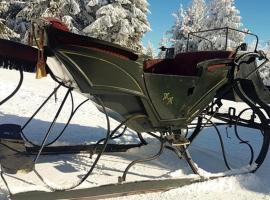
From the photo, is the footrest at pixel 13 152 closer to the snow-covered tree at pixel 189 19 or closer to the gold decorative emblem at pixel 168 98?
the gold decorative emblem at pixel 168 98

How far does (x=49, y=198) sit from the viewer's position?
3.64m

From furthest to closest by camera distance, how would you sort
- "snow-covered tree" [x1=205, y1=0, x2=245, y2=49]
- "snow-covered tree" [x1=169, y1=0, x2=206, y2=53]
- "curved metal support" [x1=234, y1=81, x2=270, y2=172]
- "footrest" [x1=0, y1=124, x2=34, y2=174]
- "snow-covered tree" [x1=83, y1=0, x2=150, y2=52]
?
"snow-covered tree" [x1=169, y1=0, x2=206, y2=53] < "snow-covered tree" [x1=205, y1=0, x2=245, y2=49] < "snow-covered tree" [x1=83, y1=0, x2=150, y2=52] < "curved metal support" [x1=234, y1=81, x2=270, y2=172] < "footrest" [x1=0, y1=124, x2=34, y2=174]

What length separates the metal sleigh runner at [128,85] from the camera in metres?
3.63

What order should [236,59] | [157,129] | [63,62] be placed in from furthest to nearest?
[236,59] → [157,129] → [63,62]

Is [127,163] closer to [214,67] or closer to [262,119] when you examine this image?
[214,67]

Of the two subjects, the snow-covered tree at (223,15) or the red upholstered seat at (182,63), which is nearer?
the red upholstered seat at (182,63)

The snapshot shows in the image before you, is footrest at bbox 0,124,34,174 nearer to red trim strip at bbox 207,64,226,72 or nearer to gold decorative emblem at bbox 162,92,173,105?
gold decorative emblem at bbox 162,92,173,105

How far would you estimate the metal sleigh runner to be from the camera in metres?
3.63

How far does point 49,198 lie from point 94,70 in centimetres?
113

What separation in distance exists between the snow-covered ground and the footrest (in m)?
0.17


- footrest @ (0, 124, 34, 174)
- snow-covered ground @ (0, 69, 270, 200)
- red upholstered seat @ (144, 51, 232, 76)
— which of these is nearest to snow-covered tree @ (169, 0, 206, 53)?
snow-covered ground @ (0, 69, 270, 200)

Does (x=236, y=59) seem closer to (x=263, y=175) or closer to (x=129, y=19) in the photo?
(x=263, y=175)

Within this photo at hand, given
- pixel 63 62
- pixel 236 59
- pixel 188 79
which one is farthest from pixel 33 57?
pixel 236 59

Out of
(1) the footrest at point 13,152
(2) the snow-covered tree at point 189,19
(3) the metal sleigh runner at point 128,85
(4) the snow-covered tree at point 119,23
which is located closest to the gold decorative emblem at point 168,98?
(3) the metal sleigh runner at point 128,85
